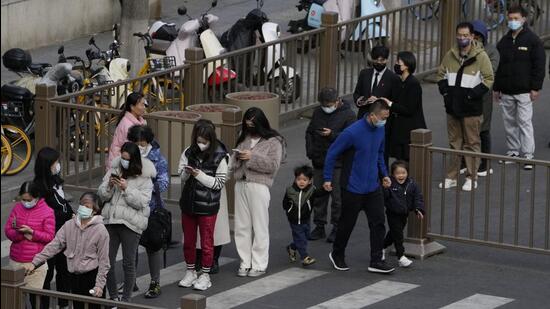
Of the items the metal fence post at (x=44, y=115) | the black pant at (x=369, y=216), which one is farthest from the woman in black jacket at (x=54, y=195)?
the metal fence post at (x=44, y=115)

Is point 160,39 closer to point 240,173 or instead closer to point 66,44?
point 66,44

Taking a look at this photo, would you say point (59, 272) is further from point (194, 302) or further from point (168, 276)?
point (194, 302)

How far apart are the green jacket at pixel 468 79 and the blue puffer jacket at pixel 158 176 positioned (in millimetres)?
3995

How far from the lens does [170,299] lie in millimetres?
13633

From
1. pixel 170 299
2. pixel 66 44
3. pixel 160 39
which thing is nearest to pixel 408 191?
pixel 170 299

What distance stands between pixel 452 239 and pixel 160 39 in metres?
7.34

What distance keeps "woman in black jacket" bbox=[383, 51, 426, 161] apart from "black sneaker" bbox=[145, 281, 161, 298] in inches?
132

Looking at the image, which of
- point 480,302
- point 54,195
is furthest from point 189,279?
point 480,302

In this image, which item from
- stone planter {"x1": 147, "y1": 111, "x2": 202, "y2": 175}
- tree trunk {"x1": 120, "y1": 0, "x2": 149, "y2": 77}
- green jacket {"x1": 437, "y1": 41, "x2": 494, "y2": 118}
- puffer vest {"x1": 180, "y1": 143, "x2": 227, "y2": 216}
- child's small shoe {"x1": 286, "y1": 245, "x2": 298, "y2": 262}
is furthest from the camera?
tree trunk {"x1": 120, "y1": 0, "x2": 149, "y2": 77}

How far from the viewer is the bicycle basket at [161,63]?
63.7 feet

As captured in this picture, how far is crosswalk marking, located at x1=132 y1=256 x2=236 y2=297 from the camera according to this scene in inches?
553

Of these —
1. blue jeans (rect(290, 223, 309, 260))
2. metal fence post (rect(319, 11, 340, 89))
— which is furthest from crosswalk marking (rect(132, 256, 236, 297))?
metal fence post (rect(319, 11, 340, 89))

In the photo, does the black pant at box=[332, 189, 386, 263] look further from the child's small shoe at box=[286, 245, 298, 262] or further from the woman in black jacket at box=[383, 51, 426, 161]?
the woman in black jacket at box=[383, 51, 426, 161]

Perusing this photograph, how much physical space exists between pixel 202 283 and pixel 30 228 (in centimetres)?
193
